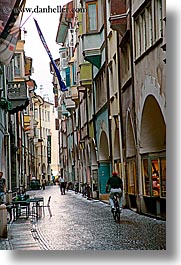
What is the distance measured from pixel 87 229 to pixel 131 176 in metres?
1.34

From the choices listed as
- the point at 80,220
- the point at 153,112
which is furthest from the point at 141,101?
the point at 80,220

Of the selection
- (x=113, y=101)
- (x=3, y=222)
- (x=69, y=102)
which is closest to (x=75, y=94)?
(x=69, y=102)

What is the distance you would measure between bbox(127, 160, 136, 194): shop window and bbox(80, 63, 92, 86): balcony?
98 centimetres

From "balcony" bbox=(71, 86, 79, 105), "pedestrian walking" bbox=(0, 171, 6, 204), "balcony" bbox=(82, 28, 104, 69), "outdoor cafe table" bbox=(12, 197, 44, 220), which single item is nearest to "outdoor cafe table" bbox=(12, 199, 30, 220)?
"outdoor cafe table" bbox=(12, 197, 44, 220)

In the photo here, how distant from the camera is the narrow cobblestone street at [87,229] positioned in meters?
6.95

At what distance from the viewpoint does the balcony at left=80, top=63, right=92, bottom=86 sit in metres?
→ 8.24

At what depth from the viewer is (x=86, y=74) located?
8.40 metres

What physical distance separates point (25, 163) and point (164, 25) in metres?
2.70

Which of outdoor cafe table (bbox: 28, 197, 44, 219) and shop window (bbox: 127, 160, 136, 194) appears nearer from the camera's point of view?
outdoor cafe table (bbox: 28, 197, 44, 219)

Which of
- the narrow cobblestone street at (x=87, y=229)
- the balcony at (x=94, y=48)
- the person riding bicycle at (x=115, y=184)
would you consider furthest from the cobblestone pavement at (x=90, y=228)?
the balcony at (x=94, y=48)

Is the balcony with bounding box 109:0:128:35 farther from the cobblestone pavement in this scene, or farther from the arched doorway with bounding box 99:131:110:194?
the cobblestone pavement

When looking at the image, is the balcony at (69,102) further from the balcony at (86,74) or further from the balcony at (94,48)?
the balcony at (94,48)

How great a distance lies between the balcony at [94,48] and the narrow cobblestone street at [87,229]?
→ 140 cm

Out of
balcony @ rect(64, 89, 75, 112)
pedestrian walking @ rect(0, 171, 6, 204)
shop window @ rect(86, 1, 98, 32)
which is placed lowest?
pedestrian walking @ rect(0, 171, 6, 204)
